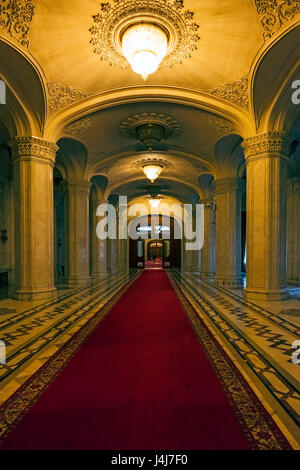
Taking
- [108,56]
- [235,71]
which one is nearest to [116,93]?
[108,56]

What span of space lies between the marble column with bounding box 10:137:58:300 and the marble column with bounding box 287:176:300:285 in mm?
7829

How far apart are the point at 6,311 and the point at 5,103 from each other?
4.04m

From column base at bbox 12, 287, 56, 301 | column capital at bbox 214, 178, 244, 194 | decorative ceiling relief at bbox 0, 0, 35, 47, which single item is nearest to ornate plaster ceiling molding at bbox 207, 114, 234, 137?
column capital at bbox 214, 178, 244, 194

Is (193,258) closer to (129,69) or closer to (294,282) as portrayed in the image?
(294,282)

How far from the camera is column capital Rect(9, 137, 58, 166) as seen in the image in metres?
5.91

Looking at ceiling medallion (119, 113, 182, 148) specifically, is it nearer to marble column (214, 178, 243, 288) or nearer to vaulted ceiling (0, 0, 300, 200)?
vaulted ceiling (0, 0, 300, 200)

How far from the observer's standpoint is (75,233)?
8.94 m

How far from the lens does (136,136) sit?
789 centimetres

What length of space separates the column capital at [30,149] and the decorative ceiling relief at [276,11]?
453 centimetres

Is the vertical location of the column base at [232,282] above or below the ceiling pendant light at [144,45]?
below

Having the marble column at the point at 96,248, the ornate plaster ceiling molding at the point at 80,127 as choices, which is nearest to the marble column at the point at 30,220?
the ornate plaster ceiling molding at the point at 80,127

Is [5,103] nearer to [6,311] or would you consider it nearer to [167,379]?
[6,311]

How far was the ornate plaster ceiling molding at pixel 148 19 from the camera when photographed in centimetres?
393

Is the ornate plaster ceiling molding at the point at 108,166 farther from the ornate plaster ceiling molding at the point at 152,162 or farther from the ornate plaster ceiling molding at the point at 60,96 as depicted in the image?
the ornate plaster ceiling molding at the point at 60,96
